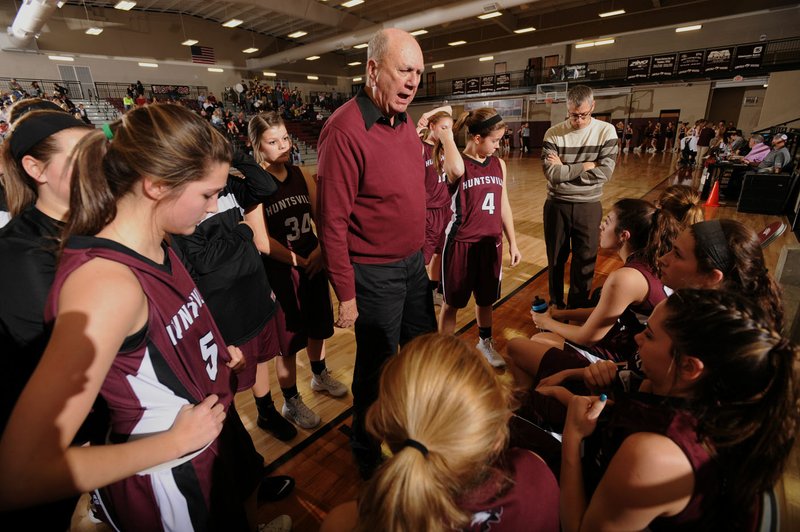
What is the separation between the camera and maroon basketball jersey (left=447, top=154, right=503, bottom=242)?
2.55 m

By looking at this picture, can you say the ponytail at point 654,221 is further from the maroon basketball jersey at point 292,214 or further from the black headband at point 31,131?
the black headband at point 31,131

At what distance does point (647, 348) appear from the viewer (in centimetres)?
109

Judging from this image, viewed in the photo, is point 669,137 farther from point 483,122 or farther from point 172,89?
point 172,89

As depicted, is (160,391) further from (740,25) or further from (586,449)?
(740,25)

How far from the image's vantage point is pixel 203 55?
1980cm

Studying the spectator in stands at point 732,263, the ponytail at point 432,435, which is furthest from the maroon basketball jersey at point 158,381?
the spectator in stands at point 732,263

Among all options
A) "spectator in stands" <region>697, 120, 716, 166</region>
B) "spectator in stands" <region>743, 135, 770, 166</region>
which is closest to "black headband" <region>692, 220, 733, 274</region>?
"spectator in stands" <region>743, 135, 770, 166</region>

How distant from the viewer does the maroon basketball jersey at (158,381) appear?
0.79 metres

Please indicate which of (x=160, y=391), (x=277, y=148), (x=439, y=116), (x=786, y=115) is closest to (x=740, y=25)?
(x=786, y=115)

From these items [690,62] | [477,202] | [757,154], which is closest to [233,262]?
[477,202]

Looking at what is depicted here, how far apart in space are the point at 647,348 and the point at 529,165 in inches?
564

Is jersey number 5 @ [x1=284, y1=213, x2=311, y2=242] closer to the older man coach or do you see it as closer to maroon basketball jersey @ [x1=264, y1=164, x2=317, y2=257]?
maroon basketball jersey @ [x1=264, y1=164, x2=317, y2=257]

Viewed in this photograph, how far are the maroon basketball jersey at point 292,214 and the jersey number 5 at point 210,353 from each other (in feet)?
3.37

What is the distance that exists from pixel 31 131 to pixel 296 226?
1.08m
